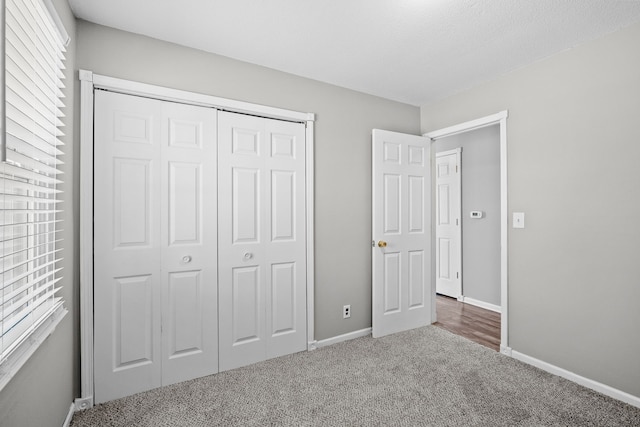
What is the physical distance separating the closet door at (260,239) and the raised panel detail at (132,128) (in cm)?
48

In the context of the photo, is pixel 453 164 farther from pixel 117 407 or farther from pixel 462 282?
Result: pixel 117 407

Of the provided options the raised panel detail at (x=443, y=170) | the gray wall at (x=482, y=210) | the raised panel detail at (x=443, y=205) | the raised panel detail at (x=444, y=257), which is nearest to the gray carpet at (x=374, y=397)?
the gray wall at (x=482, y=210)

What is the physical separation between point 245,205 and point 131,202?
77 centimetres

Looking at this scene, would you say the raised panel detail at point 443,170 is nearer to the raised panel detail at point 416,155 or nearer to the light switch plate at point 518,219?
the raised panel detail at point 416,155

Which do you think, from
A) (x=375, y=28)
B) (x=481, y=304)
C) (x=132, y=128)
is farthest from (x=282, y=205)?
(x=481, y=304)

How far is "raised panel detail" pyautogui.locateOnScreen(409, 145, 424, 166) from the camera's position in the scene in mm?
3258

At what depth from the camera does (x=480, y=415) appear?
6.15 feet

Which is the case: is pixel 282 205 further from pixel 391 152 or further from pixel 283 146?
pixel 391 152

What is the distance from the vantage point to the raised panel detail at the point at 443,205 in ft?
14.8

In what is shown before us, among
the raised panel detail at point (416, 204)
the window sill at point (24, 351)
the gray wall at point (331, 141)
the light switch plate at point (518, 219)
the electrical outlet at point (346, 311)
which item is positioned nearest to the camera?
the window sill at point (24, 351)

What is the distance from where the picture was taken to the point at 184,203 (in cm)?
223

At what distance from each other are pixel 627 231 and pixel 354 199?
1.94 meters

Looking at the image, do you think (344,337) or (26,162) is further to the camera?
(344,337)

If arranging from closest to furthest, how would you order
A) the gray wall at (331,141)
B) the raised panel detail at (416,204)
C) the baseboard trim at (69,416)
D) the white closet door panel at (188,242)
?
1. the baseboard trim at (69,416)
2. the white closet door panel at (188,242)
3. the gray wall at (331,141)
4. the raised panel detail at (416,204)
